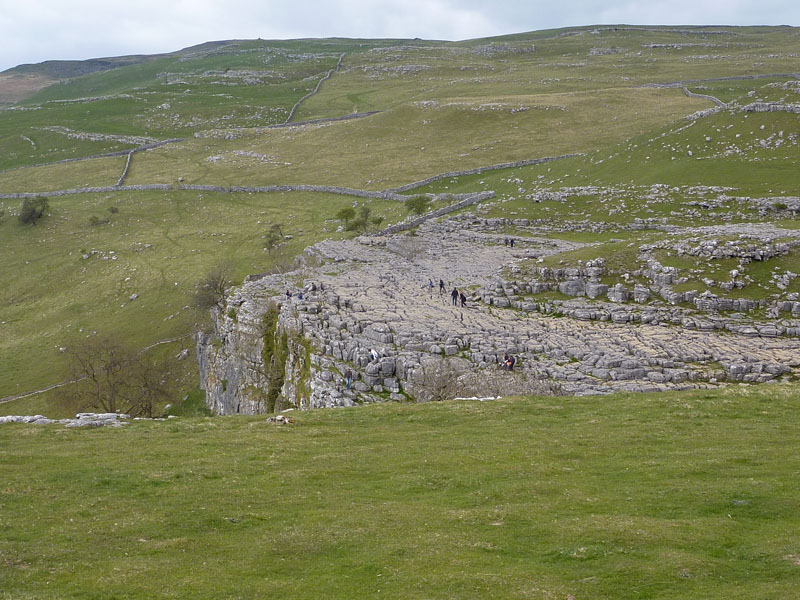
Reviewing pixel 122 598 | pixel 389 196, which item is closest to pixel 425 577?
pixel 122 598

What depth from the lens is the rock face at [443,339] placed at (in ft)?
134

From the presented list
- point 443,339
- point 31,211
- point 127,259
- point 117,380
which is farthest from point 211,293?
point 31,211

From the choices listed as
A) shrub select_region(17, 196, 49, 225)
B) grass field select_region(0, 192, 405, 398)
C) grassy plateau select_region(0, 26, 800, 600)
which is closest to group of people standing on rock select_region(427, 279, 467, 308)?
grassy plateau select_region(0, 26, 800, 600)

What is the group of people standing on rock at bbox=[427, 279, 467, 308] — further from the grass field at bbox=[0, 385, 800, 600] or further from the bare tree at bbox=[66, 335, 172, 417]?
the bare tree at bbox=[66, 335, 172, 417]

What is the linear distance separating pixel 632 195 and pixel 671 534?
65.5 metres

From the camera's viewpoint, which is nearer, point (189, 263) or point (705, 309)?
point (705, 309)

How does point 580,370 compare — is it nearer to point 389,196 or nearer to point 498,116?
point 389,196

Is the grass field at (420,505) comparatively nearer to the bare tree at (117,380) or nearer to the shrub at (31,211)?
the bare tree at (117,380)

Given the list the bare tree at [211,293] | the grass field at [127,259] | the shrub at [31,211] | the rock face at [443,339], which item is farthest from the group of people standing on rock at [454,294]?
the shrub at [31,211]

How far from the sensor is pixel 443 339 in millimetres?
45562

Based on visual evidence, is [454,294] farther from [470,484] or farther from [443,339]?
[470,484]

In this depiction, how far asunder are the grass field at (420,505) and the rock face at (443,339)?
698cm

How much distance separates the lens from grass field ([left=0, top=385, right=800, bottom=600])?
16.7m

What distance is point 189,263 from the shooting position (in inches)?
3920
